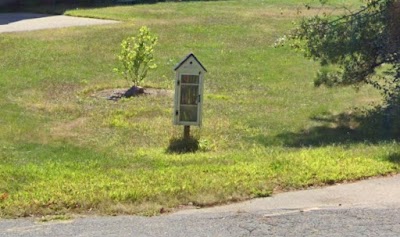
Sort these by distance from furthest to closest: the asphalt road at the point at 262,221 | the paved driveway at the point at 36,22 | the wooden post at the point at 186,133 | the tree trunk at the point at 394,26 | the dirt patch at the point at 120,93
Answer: the paved driveway at the point at 36,22 → the dirt patch at the point at 120,93 → the tree trunk at the point at 394,26 → the wooden post at the point at 186,133 → the asphalt road at the point at 262,221

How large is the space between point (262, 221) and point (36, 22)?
22716 millimetres

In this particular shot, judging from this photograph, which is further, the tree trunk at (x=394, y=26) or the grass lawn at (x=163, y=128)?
the tree trunk at (x=394, y=26)

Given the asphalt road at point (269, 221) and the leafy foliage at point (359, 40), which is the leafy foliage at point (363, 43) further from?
the asphalt road at point (269, 221)

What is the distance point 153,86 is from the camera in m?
17.6

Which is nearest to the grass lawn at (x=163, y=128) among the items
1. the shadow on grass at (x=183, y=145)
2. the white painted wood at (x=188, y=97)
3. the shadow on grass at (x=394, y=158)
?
the shadow on grass at (x=394, y=158)

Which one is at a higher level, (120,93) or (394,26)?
(394,26)

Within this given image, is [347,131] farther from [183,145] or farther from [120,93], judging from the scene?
[120,93]

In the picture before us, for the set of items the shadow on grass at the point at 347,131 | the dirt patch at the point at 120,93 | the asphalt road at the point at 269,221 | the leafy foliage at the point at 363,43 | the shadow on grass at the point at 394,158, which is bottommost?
the dirt patch at the point at 120,93

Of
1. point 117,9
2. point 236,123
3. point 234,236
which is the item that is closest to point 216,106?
point 236,123

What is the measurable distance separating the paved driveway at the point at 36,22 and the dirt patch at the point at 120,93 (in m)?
9.89

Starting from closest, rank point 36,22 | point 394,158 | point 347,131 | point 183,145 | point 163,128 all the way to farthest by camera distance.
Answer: point 394,158
point 183,145
point 347,131
point 163,128
point 36,22

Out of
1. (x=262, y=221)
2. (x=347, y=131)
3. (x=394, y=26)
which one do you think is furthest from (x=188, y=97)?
(x=262, y=221)

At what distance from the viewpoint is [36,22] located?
28.3 m

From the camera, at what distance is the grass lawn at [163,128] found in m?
7.81
